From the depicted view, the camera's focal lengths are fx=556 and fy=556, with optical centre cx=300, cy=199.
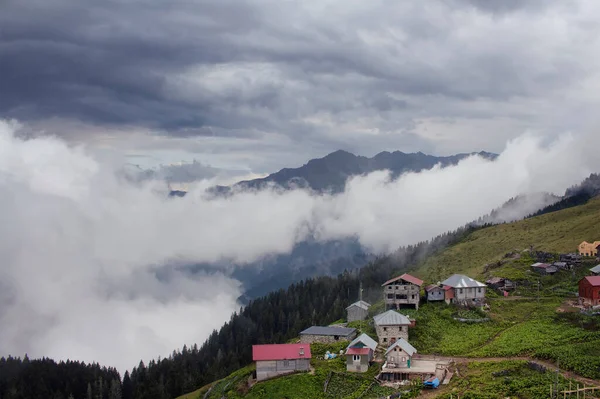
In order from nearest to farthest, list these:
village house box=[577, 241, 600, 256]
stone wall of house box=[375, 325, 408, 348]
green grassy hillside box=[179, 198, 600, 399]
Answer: green grassy hillside box=[179, 198, 600, 399]
stone wall of house box=[375, 325, 408, 348]
village house box=[577, 241, 600, 256]

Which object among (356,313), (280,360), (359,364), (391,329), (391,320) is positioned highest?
(356,313)

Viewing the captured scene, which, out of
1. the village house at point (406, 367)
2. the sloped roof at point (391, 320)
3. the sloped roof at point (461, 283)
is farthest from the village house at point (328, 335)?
the sloped roof at point (461, 283)

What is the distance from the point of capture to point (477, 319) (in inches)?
3784

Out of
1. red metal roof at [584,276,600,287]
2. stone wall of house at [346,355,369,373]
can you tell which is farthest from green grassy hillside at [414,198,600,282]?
stone wall of house at [346,355,369,373]

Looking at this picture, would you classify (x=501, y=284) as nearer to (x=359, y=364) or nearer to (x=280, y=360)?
(x=359, y=364)

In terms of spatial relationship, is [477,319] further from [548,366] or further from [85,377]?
[85,377]

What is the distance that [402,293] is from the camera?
10850 centimetres

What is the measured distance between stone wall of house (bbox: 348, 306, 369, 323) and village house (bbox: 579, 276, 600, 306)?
41660mm

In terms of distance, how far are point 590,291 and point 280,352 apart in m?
55.7

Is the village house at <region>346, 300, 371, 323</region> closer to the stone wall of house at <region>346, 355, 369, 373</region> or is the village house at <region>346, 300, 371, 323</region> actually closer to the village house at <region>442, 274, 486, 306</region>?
the village house at <region>442, 274, 486, 306</region>

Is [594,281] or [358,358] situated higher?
[594,281]

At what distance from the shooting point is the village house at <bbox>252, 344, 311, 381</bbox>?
82.2 m

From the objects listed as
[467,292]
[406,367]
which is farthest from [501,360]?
[467,292]

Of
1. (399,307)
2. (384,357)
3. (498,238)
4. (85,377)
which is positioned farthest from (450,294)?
(85,377)
